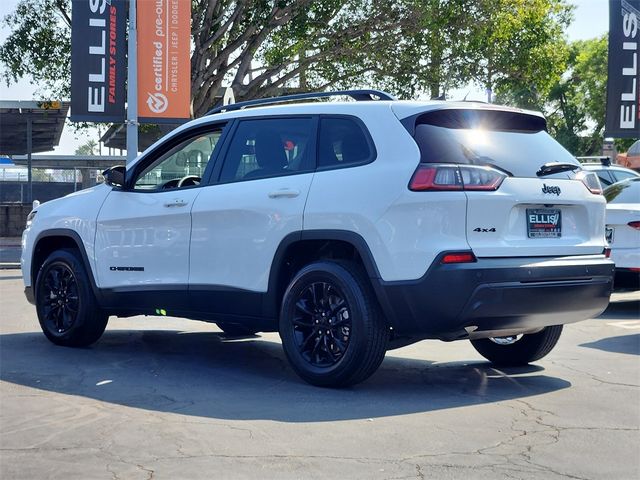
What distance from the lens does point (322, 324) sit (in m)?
6.69

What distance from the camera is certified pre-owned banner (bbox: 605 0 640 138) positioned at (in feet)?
76.9

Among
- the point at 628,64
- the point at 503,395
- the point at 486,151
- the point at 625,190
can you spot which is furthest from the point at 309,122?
the point at 628,64

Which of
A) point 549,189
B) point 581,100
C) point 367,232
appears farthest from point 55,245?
point 581,100

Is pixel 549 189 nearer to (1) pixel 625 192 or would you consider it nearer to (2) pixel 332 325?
(2) pixel 332 325

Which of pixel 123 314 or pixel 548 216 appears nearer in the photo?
pixel 548 216

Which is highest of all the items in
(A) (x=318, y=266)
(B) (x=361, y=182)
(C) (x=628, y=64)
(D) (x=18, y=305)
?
(C) (x=628, y=64)

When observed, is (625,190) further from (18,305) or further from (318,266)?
(18,305)

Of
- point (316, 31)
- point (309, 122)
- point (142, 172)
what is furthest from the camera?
point (316, 31)

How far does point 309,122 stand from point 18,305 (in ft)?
20.6

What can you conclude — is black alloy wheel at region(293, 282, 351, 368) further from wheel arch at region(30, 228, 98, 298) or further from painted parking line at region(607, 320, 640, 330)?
painted parking line at region(607, 320, 640, 330)

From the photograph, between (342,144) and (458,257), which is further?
(342,144)

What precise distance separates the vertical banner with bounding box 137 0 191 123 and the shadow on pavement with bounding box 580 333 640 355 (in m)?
13.8

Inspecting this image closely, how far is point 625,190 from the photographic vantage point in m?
12.1

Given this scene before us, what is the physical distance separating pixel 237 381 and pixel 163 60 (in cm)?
1587
